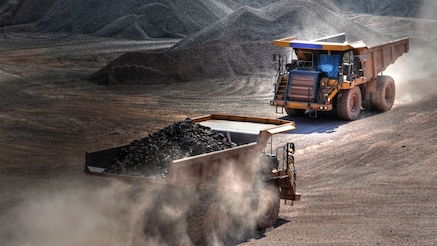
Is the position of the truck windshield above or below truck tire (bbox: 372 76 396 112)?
above

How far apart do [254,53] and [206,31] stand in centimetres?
377

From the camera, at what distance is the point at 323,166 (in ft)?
59.5

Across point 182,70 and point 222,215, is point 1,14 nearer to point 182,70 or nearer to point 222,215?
point 182,70

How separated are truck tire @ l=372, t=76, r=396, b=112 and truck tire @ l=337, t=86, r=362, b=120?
87cm

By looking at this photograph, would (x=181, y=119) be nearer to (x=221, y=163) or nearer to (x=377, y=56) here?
(x=377, y=56)

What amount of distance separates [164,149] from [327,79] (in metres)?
11.3

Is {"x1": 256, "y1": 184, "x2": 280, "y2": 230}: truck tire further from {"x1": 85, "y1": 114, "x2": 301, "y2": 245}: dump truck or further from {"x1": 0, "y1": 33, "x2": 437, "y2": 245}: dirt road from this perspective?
{"x1": 0, "y1": 33, "x2": 437, "y2": 245}: dirt road

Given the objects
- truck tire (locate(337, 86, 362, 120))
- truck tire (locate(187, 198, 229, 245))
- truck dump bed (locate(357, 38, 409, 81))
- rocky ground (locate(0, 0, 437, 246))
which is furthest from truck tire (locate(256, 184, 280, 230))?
truck dump bed (locate(357, 38, 409, 81))

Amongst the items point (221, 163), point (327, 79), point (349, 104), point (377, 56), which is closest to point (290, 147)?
point (221, 163)

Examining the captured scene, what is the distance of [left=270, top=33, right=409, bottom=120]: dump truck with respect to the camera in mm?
22859

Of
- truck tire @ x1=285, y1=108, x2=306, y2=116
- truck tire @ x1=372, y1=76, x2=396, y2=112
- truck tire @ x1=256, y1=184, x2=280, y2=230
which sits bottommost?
truck tire @ x1=256, y1=184, x2=280, y2=230

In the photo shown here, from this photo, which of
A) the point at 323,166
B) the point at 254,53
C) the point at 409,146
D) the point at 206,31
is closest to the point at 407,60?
the point at 254,53

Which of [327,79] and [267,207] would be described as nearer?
[267,207]

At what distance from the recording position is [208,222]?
12.0 meters
